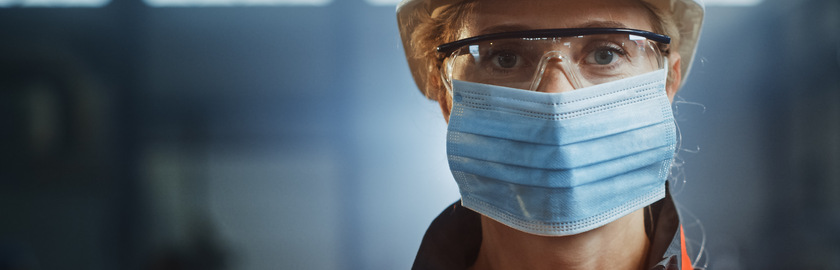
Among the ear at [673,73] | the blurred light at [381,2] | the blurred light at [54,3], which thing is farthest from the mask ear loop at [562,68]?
the blurred light at [54,3]

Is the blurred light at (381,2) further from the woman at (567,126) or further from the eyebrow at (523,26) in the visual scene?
the eyebrow at (523,26)

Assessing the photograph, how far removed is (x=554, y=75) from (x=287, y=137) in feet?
4.43

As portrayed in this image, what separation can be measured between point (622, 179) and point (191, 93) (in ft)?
5.98

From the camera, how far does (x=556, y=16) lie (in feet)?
3.63

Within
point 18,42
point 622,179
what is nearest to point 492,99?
point 622,179

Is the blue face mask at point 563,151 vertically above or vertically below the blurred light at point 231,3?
below

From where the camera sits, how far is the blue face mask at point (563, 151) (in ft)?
3.37

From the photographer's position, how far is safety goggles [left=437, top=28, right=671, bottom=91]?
1090 millimetres

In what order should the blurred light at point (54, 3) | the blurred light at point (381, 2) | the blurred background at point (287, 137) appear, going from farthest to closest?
the blurred light at point (54, 3), the blurred light at point (381, 2), the blurred background at point (287, 137)

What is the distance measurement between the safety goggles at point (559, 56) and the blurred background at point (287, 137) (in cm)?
86

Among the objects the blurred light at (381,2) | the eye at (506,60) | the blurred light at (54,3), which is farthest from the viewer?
the blurred light at (54,3)

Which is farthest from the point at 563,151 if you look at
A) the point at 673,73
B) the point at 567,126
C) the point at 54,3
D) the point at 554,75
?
the point at 54,3

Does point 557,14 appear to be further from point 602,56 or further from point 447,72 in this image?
point 447,72

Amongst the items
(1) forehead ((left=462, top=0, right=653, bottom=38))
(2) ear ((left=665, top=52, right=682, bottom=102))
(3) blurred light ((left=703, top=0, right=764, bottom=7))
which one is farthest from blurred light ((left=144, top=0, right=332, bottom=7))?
(3) blurred light ((left=703, top=0, right=764, bottom=7))
